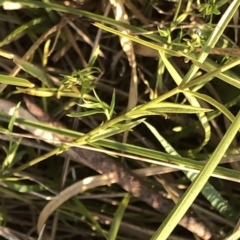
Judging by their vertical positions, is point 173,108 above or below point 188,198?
above

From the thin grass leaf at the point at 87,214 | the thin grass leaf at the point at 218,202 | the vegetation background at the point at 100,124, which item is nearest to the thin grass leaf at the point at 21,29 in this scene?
the vegetation background at the point at 100,124

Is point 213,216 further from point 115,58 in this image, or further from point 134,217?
point 115,58

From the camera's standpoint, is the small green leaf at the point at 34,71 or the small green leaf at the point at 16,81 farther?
the small green leaf at the point at 34,71

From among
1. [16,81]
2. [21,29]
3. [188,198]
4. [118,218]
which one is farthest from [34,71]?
[188,198]

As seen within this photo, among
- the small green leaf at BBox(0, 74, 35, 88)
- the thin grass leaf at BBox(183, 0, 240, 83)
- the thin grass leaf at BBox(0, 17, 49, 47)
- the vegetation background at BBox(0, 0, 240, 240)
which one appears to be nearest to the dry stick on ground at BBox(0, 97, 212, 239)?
the vegetation background at BBox(0, 0, 240, 240)

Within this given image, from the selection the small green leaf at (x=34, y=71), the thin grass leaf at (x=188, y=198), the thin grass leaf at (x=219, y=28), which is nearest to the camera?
the thin grass leaf at (x=188, y=198)

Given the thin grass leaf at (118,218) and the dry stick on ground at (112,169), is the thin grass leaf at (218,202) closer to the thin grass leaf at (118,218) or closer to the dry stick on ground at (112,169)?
the dry stick on ground at (112,169)

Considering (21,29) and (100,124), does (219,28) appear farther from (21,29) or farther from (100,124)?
(21,29)

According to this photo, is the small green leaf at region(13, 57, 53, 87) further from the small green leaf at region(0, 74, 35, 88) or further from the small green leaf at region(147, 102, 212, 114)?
the small green leaf at region(147, 102, 212, 114)
